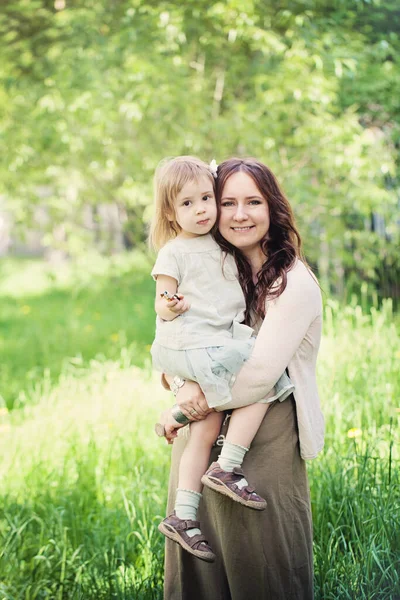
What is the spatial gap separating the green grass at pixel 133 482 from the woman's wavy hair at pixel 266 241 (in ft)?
2.48

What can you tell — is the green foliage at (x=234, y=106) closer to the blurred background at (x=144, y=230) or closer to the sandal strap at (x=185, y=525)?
the blurred background at (x=144, y=230)

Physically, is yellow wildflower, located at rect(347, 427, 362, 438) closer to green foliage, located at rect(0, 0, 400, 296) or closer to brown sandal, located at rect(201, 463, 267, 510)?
brown sandal, located at rect(201, 463, 267, 510)

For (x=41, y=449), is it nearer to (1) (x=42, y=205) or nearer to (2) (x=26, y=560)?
(2) (x=26, y=560)

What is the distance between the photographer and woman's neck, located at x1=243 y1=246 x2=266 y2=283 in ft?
8.26

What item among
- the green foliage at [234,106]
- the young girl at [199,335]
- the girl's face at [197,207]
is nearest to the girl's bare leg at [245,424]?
the young girl at [199,335]

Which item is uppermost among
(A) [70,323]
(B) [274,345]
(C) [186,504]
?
(A) [70,323]

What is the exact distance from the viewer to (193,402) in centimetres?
235

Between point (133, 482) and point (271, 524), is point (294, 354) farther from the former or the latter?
point (133, 482)

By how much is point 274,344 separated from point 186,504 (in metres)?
0.55

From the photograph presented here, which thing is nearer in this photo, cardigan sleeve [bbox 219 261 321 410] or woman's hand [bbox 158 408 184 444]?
cardigan sleeve [bbox 219 261 321 410]

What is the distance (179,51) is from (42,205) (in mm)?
2791

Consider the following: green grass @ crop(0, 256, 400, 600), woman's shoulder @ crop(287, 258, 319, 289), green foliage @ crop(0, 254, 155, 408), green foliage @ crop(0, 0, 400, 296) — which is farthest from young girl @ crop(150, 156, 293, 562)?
green foliage @ crop(0, 0, 400, 296)

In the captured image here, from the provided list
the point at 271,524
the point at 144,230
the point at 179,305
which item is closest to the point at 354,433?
the point at 271,524

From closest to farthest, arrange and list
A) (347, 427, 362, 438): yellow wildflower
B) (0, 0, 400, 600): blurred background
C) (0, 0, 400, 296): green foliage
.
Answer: (0, 0, 400, 600): blurred background
(347, 427, 362, 438): yellow wildflower
(0, 0, 400, 296): green foliage
